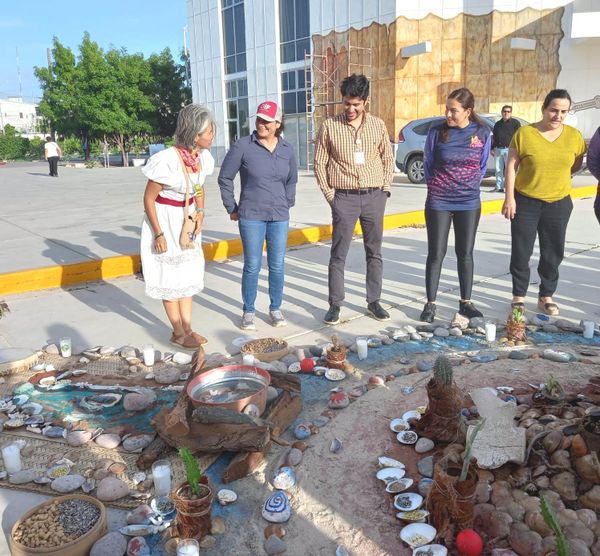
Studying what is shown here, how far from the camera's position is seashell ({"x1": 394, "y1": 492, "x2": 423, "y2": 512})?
2.34 m

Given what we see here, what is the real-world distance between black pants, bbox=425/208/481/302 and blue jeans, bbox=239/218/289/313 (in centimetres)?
118

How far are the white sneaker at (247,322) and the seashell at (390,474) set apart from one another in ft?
7.41

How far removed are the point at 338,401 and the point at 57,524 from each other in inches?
62.3

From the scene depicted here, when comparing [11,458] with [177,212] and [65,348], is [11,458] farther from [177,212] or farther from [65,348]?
[177,212]

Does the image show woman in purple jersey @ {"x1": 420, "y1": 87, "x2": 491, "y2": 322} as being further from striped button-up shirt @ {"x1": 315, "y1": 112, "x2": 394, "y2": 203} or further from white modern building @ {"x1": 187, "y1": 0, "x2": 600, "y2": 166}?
white modern building @ {"x1": 187, "y1": 0, "x2": 600, "y2": 166}

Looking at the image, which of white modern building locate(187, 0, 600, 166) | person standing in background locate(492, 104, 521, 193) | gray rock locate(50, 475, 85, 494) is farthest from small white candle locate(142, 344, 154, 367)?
white modern building locate(187, 0, 600, 166)

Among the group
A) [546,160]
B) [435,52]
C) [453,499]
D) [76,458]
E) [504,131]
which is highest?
[435,52]

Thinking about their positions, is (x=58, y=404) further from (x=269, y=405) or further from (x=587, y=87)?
(x=587, y=87)

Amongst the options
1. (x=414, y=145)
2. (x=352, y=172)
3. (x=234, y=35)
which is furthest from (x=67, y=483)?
(x=234, y=35)

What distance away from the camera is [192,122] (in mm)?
3707

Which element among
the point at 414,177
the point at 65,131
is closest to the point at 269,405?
the point at 414,177

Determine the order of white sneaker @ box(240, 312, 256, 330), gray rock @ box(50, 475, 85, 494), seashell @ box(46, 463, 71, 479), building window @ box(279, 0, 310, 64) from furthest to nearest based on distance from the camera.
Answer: building window @ box(279, 0, 310, 64), white sneaker @ box(240, 312, 256, 330), seashell @ box(46, 463, 71, 479), gray rock @ box(50, 475, 85, 494)

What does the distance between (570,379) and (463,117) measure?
2023mm

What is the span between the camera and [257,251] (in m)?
4.56
